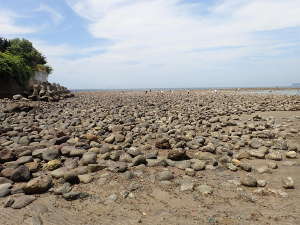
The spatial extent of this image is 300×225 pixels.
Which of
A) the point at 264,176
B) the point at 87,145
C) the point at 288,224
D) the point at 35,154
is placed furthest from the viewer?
the point at 87,145

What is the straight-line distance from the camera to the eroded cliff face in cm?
1855

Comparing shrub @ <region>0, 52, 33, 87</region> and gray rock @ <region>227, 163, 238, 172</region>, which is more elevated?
shrub @ <region>0, 52, 33, 87</region>

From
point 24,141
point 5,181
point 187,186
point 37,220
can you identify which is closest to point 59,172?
point 5,181

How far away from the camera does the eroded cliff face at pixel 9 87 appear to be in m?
18.5

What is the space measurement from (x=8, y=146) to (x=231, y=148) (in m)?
5.19

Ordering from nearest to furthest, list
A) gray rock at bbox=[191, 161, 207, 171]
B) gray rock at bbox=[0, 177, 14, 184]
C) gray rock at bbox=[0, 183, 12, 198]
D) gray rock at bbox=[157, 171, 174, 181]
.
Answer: gray rock at bbox=[0, 183, 12, 198] < gray rock at bbox=[0, 177, 14, 184] < gray rock at bbox=[157, 171, 174, 181] < gray rock at bbox=[191, 161, 207, 171]

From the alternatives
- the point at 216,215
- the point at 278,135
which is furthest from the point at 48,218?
the point at 278,135

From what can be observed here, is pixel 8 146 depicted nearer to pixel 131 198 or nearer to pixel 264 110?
pixel 131 198

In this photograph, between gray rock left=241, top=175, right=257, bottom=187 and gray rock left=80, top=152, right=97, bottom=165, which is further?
gray rock left=80, top=152, right=97, bottom=165

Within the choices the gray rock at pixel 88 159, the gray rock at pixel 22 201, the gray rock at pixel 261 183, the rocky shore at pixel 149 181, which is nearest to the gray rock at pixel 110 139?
the rocky shore at pixel 149 181

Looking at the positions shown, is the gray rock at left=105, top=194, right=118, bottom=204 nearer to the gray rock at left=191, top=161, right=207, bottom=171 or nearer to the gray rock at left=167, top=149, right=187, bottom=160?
the gray rock at left=191, top=161, right=207, bottom=171

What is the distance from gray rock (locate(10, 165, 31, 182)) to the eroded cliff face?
53.2 ft

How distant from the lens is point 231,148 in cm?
607

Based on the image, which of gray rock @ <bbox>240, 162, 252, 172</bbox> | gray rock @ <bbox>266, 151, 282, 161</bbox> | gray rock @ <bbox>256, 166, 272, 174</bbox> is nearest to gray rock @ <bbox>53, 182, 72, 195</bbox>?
gray rock @ <bbox>240, 162, 252, 172</bbox>
